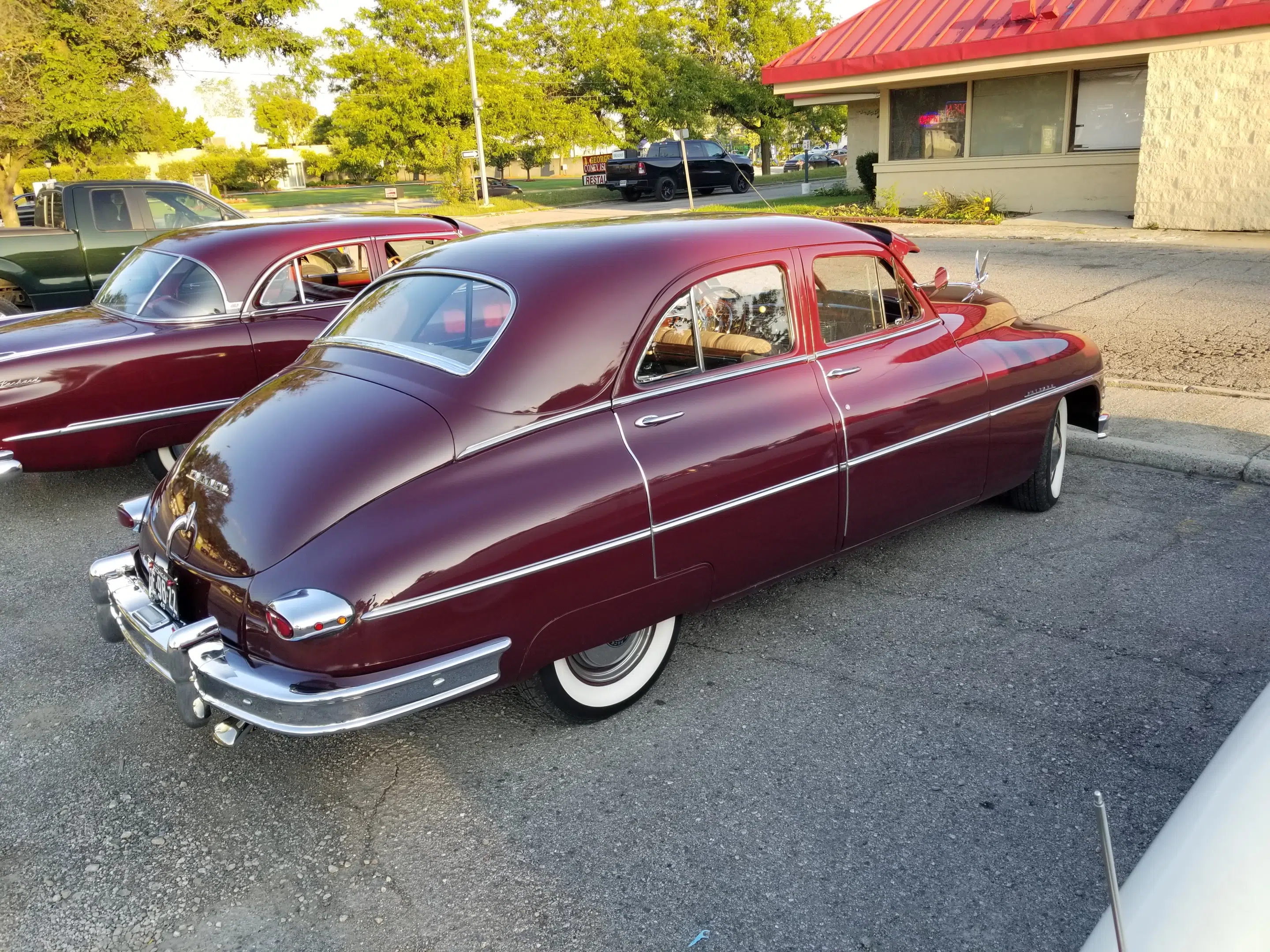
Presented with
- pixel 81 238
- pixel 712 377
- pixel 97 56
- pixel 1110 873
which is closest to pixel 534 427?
pixel 712 377

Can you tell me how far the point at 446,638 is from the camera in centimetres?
292

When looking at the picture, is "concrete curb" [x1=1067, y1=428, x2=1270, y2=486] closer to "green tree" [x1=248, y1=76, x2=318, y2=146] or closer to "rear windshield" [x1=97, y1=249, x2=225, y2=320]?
"rear windshield" [x1=97, y1=249, x2=225, y2=320]

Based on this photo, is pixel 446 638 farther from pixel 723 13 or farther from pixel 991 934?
pixel 723 13

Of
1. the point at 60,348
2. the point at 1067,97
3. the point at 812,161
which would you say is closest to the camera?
the point at 60,348

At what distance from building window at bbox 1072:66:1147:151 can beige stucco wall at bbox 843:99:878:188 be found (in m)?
6.35

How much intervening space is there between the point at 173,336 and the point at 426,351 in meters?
3.08

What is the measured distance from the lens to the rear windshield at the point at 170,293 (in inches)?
239

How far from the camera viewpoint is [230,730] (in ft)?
10.3

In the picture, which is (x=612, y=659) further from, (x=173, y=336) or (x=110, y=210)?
(x=110, y=210)

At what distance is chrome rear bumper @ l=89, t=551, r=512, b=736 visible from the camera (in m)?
2.80

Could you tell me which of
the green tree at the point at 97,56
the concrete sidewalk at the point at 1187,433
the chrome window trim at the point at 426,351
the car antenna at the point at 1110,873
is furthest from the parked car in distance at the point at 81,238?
the green tree at the point at 97,56

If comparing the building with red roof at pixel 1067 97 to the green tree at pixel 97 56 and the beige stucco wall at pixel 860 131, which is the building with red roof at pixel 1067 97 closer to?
the beige stucco wall at pixel 860 131

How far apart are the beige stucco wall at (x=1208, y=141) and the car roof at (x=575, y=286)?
14.2 meters

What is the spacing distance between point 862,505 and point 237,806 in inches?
97.7
